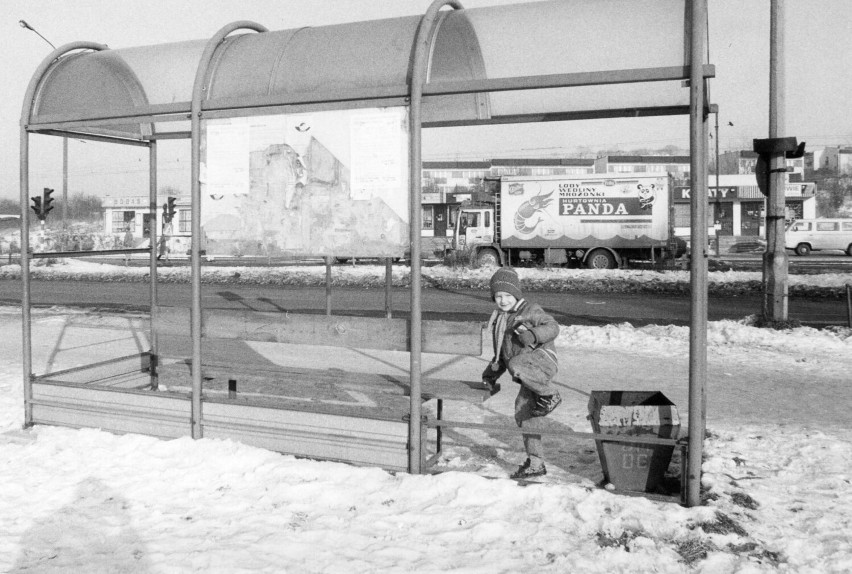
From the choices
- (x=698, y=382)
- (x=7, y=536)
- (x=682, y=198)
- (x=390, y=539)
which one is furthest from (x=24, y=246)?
(x=682, y=198)

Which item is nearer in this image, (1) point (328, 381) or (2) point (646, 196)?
(1) point (328, 381)

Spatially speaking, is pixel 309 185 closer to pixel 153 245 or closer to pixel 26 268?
pixel 153 245

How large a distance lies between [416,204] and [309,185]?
0.93 metres

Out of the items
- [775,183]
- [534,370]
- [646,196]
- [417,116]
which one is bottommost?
[534,370]

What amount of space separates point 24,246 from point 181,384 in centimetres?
238

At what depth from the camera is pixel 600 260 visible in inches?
1171

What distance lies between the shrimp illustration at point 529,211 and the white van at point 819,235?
16.4m

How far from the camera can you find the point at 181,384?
829 centimetres

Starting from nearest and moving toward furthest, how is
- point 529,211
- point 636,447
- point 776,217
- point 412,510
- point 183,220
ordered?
point 412,510
point 636,447
point 776,217
point 529,211
point 183,220

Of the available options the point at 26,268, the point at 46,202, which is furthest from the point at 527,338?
the point at 46,202

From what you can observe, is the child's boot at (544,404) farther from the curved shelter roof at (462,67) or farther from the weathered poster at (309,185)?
the curved shelter roof at (462,67)

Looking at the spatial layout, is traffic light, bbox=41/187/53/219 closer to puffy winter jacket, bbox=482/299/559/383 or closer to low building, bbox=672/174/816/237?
puffy winter jacket, bbox=482/299/559/383

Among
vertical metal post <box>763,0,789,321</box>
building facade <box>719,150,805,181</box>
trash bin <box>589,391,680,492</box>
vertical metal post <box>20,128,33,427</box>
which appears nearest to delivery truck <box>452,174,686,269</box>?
vertical metal post <box>763,0,789,321</box>

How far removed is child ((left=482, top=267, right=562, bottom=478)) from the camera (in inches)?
198
